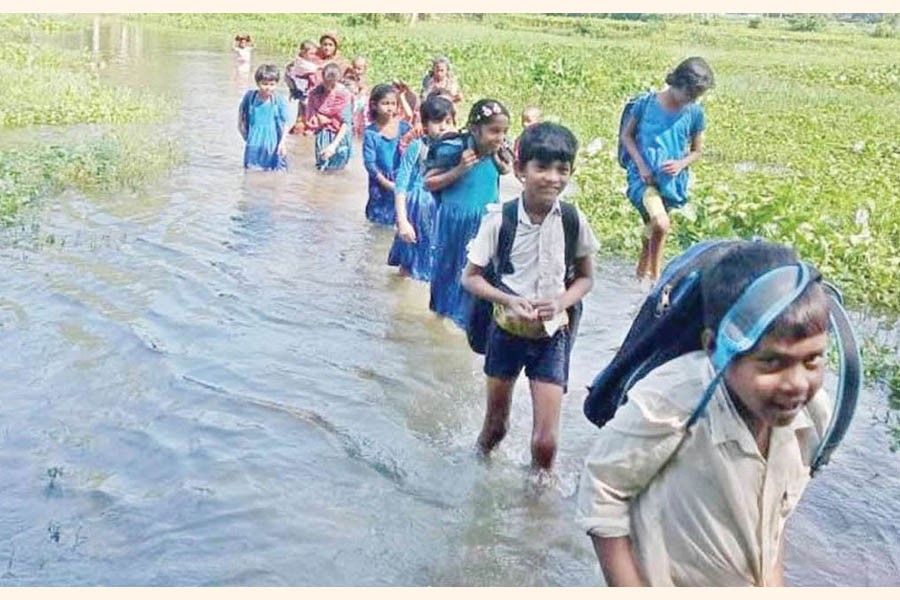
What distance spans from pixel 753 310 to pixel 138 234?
23.4ft

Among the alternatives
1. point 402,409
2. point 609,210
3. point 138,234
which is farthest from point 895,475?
Result: point 138,234

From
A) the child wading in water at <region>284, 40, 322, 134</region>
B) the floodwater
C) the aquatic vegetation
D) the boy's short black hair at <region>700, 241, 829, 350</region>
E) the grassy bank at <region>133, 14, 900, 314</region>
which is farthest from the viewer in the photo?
the child wading in water at <region>284, 40, 322, 134</region>

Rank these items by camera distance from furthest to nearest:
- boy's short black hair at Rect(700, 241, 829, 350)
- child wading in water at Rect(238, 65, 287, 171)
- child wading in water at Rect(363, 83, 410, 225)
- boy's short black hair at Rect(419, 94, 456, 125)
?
child wading in water at Rect(238, 65, 287, 171) → child wading in water at Rect(363, 83, 410, 225) → boy's short black hair at Rect(419, 94, 456, 125) → boy's short black hair at Rect(700, 241, 829, 350)

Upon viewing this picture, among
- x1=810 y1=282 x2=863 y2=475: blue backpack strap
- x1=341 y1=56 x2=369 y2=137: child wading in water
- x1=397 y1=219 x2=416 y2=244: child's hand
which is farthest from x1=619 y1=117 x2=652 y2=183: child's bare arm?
x1=341 y1=56 x2=369 y2=137: child wading in water

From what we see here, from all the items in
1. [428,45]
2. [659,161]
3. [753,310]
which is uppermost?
[753,310]

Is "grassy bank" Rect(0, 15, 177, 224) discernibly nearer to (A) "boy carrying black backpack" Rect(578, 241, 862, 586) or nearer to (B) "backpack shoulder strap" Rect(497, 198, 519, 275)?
(B) "backpack shoulder strap" Rect(497, 198, 519, 275)

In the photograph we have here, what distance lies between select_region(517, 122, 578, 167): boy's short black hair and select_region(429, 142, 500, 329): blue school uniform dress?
4.96 feet

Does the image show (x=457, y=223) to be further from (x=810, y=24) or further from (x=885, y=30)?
(x=810, y=24)

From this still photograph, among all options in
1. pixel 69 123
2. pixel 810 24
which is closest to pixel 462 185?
pixel 69 123

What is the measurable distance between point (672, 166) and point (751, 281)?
16.8 feet

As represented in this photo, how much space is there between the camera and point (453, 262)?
6199 mm

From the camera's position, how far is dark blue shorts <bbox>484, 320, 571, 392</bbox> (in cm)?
429

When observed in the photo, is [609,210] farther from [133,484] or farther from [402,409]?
[133,484]

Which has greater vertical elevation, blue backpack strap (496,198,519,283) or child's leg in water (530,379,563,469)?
blue backpack strap (496,198,519,283)
